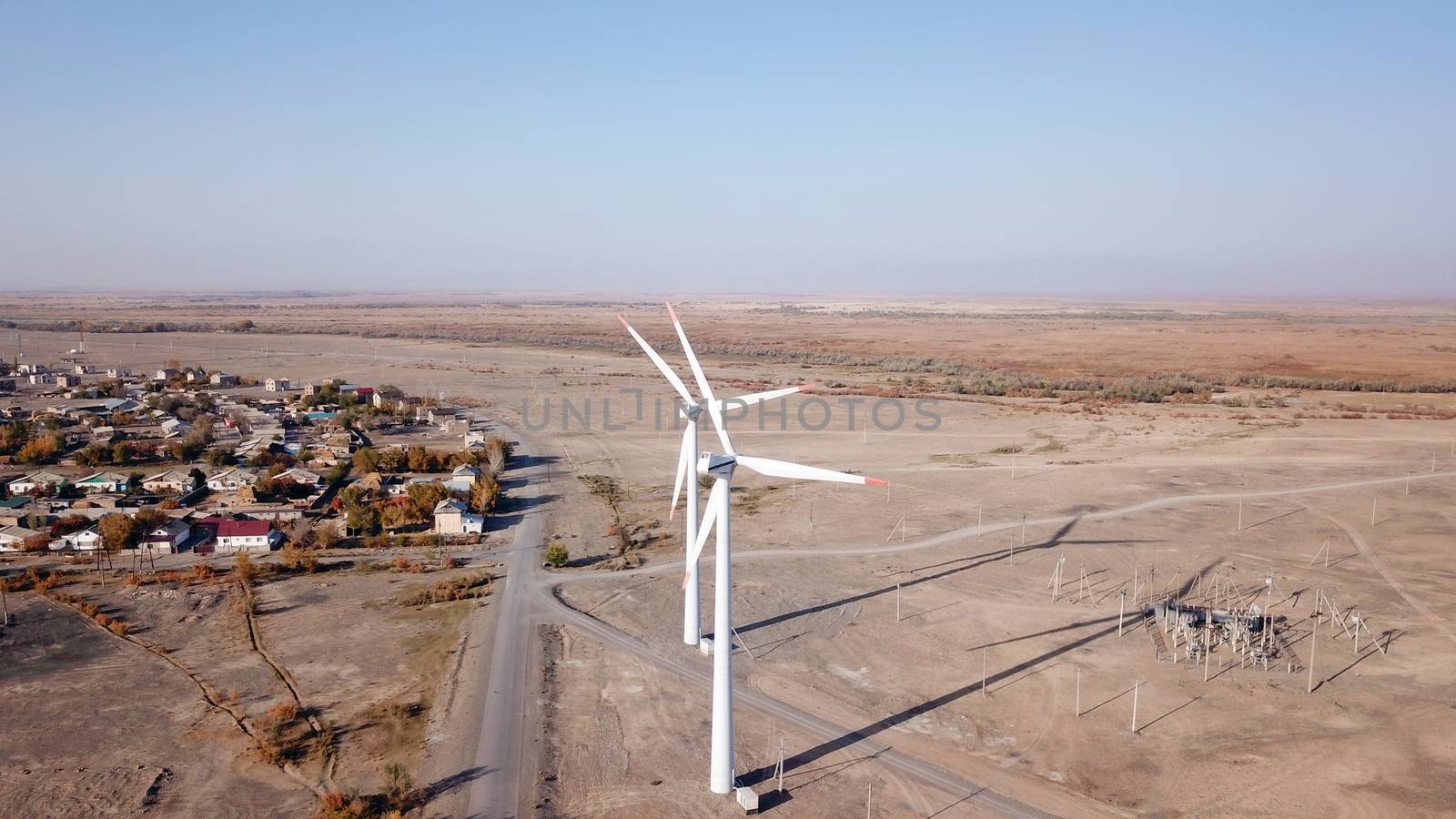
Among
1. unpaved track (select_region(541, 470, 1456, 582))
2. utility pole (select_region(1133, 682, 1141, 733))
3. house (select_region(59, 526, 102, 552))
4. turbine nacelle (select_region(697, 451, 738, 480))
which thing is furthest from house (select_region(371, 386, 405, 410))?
utility pole (select_region(1133, 682, 1141, 733))

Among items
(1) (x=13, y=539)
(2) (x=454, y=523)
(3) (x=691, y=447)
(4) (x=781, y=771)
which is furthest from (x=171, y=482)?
(4) (x=781, y=771)

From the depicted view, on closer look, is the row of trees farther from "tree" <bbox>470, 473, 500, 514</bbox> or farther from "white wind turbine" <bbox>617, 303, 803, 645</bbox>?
"white wind turbine" <bbox>617, 303, 803, 645</bbox>

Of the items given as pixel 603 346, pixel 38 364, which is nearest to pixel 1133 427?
pixel 603 346

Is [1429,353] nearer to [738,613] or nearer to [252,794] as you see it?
[738,613]

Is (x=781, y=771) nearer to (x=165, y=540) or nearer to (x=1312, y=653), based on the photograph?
(x=1312, y=653)

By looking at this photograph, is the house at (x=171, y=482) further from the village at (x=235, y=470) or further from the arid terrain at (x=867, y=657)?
the arid terrain at (x=867, y=657)

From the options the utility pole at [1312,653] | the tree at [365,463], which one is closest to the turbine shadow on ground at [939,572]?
the utility pole at [1312,653]
